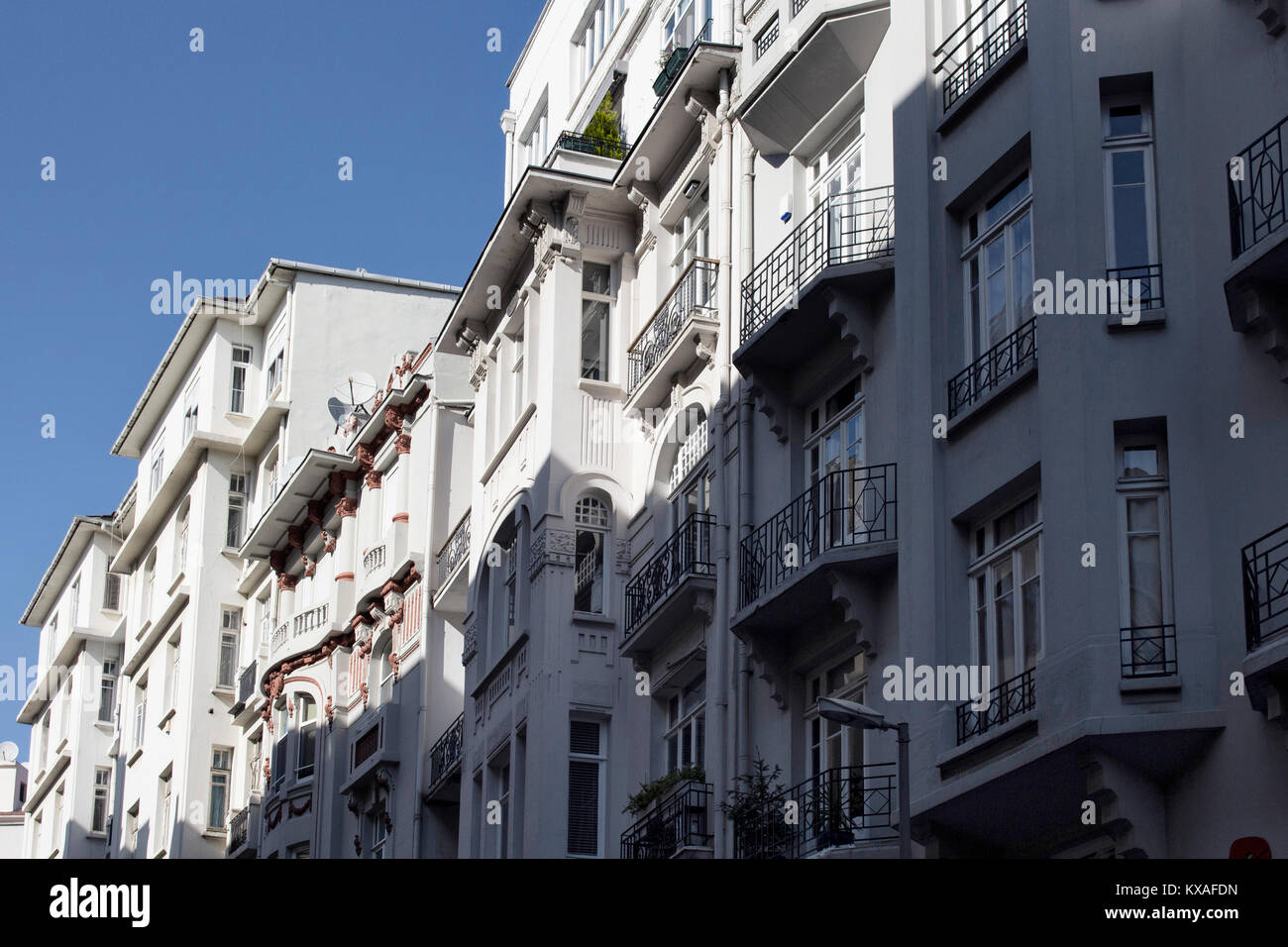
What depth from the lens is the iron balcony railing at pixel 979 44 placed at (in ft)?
71.8

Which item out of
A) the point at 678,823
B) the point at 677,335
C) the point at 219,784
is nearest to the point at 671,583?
the point at 678,823

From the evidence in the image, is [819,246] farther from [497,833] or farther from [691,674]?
[497,833]

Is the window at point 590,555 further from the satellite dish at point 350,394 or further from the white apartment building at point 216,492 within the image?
the white apartment building at point 216,492

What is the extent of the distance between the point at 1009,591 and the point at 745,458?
6.76 meters

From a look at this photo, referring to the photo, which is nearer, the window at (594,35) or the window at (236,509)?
the window at (594,35)

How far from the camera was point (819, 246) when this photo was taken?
84.6 feet

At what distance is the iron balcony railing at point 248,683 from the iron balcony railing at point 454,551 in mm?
12476

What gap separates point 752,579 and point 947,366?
428cm

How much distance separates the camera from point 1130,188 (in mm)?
20250

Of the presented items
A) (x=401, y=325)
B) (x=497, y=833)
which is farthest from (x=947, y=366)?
(x=401, y=325)

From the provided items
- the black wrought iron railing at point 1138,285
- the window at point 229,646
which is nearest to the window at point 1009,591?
the black wrought iron railing at point 1138,285

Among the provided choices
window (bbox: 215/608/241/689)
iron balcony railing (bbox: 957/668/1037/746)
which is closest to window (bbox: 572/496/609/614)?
iron balcony railing (bbox: 957/668/1037/746)

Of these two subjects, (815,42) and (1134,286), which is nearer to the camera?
(1134,286)
